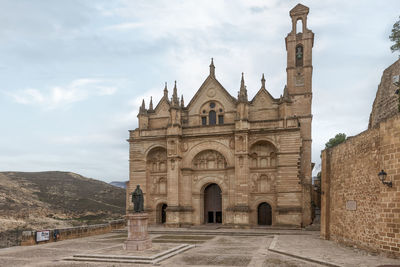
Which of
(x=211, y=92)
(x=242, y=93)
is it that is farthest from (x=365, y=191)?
(x=211, y=92)

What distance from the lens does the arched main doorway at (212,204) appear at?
112ft

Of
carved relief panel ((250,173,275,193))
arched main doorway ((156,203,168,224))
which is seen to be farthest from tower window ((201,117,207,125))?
arched main doorway ((156,203,168,224))

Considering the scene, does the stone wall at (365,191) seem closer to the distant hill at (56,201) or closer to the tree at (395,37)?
the tree at (395,37)

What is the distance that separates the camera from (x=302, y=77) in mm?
34438

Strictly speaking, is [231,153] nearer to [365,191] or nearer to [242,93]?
[242,93]

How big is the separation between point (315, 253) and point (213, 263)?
15.6 feet

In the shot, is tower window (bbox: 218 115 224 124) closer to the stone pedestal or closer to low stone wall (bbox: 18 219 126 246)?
low stone wall (bbox: 18 219 126 246)

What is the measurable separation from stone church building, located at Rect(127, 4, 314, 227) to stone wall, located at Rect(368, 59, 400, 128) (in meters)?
8.26

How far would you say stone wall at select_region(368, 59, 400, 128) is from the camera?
68.0ft

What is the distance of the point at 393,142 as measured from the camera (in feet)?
44.0

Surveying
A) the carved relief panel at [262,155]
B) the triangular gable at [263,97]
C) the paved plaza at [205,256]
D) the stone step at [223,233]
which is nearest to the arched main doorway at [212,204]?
the carved relief panel at [262,155]

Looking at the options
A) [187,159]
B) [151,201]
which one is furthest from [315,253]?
[151,201]

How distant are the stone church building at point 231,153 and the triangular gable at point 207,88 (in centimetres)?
10

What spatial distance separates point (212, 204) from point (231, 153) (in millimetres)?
5627
